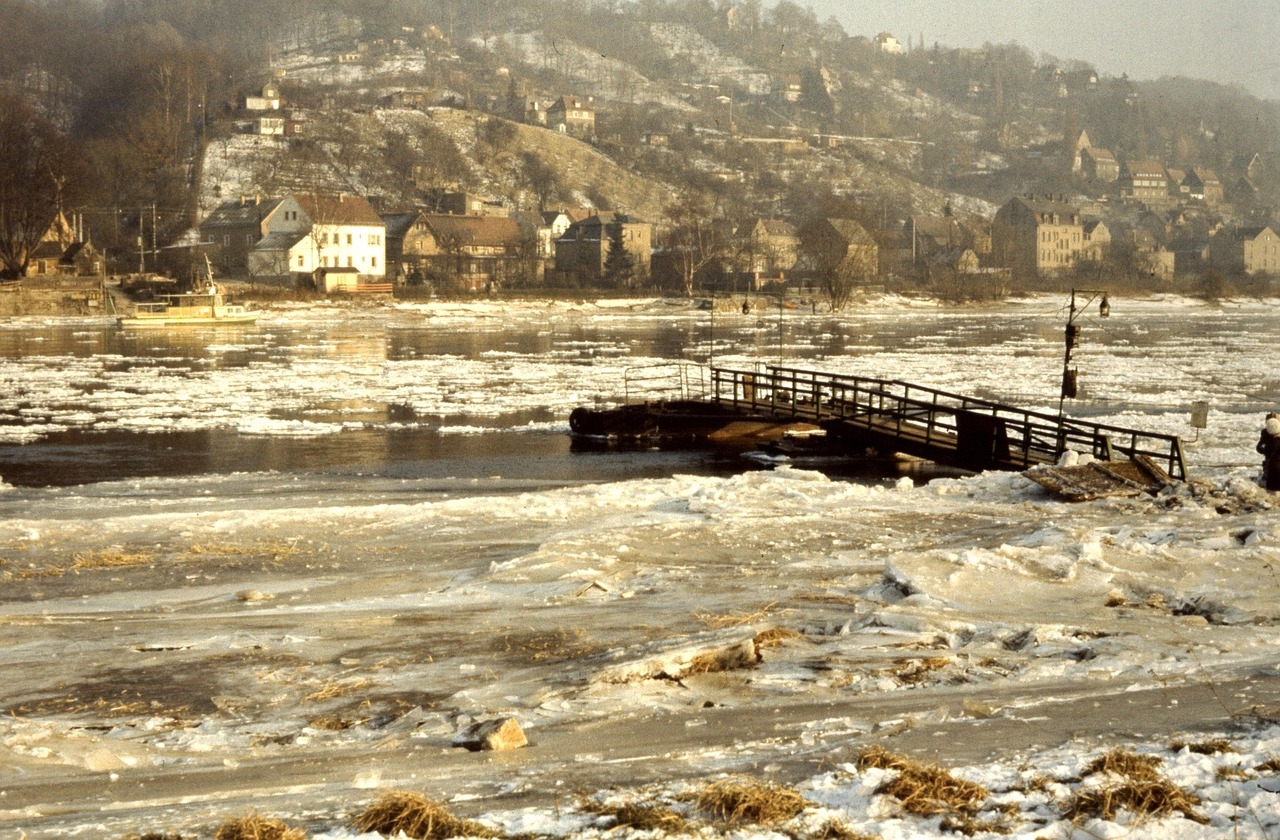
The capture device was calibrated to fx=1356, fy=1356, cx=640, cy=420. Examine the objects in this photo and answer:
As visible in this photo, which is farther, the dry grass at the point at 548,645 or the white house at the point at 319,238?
the white house at the point at 319,238

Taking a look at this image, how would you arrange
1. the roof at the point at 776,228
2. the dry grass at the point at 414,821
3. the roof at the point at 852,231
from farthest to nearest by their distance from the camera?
the roof at the point at 776,228, the roof at the point at 852,231, the dry grass at the point at 414,821

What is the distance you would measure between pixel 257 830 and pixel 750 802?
276 cm

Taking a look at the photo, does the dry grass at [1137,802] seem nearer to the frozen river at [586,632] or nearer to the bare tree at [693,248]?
the frozen river at [586,632]

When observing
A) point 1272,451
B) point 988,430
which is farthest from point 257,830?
point 988,430

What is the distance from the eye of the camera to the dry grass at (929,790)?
777cm

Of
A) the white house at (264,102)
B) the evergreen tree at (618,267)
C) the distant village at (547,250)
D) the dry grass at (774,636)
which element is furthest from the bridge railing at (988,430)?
the white house at (264,102)

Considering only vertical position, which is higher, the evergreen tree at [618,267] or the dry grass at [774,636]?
the evergreen tree at [618,267]

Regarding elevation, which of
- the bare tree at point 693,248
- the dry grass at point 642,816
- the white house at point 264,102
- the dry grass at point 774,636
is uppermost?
the white house at point 264,102

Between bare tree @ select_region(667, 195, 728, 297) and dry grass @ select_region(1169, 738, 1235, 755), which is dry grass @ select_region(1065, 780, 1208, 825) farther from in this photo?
bare tree @ select_region(667, 195, 728, 297)

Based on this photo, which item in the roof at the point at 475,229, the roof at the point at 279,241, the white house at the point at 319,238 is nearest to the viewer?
the white house at the point at 319,238

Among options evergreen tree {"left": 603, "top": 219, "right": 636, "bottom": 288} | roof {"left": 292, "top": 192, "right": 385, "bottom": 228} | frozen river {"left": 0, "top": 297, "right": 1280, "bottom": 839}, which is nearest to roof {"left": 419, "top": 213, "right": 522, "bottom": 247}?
roof {"left": 292, "top": 192, "right": 385, "bottom": 228}

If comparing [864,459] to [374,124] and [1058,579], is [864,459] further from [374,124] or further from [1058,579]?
[374,124]

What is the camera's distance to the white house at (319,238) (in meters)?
119

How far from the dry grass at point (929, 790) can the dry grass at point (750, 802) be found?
0.56 meters
